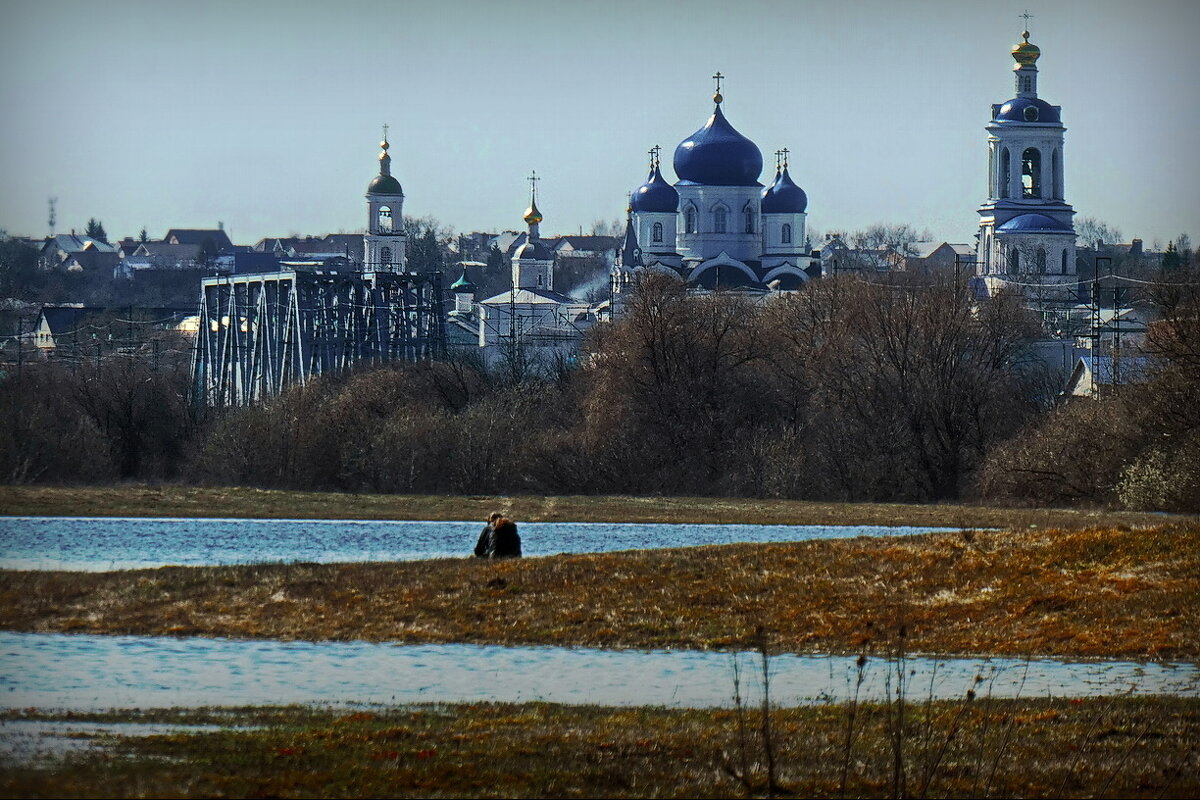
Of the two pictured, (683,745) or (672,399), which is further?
(672,399)

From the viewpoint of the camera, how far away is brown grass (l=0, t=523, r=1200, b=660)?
63.1ft

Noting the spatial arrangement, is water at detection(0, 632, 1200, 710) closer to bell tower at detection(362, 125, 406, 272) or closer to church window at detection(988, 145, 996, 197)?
church window at detection(988, 145, 996, 197)

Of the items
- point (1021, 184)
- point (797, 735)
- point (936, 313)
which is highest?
point (1021, 184)

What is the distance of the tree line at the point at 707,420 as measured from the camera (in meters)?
43.1

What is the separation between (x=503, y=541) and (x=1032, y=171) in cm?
9929

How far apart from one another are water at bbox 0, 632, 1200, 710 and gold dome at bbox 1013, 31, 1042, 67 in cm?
10295

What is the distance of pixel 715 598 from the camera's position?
20953 millimetres

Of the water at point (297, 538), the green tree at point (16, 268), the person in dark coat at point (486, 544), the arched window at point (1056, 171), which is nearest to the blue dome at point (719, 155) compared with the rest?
the arched window at point (1056, 171)

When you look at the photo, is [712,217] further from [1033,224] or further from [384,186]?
[384,186]

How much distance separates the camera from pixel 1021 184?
11688cm

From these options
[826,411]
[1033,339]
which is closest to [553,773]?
[826,411]

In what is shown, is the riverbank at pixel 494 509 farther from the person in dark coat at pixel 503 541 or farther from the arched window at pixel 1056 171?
the arched window at pixel 1056 171

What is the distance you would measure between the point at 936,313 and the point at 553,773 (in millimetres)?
44726

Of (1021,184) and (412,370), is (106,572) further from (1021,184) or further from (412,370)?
(1021,184)
